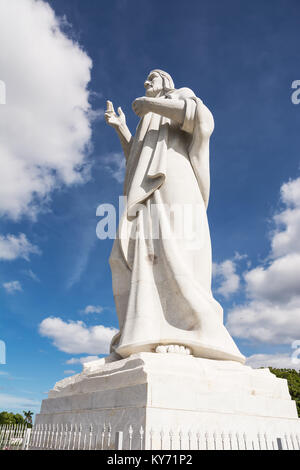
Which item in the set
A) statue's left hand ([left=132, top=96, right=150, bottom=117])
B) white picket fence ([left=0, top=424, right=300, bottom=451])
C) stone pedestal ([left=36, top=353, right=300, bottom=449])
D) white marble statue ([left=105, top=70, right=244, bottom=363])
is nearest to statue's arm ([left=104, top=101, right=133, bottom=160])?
white marble statue ([left=105, top=70, right=244, bottom=363])

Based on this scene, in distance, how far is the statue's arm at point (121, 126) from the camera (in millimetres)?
8789

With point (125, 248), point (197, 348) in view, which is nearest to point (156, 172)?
point (125, 248)

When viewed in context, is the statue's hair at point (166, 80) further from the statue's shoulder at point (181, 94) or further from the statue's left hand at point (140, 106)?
the statue's left hand at point (140, 106)

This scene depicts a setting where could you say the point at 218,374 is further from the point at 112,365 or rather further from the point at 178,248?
the point at 178,248

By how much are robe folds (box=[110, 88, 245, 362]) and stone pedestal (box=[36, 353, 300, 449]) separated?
1.60 feet

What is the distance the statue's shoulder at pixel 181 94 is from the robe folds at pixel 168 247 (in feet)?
0.08

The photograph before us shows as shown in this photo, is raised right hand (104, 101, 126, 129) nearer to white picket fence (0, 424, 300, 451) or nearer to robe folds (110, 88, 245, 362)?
robe folds (110, 88, 245, 362)

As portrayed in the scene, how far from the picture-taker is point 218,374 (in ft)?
16.6

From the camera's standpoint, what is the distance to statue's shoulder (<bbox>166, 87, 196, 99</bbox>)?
7.83 meters

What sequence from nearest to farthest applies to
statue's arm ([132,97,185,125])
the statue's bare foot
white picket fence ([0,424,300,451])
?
white picket fence ([0,424,300,451]) → the statue's bare foot → statue's arm ([132,97,185,125])

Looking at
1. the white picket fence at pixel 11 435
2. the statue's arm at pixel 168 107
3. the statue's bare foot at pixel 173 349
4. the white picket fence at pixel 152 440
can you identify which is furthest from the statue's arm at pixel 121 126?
the white picket fence at pixel 11 435

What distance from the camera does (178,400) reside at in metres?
4.46

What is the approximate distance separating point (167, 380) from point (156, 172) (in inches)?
159
